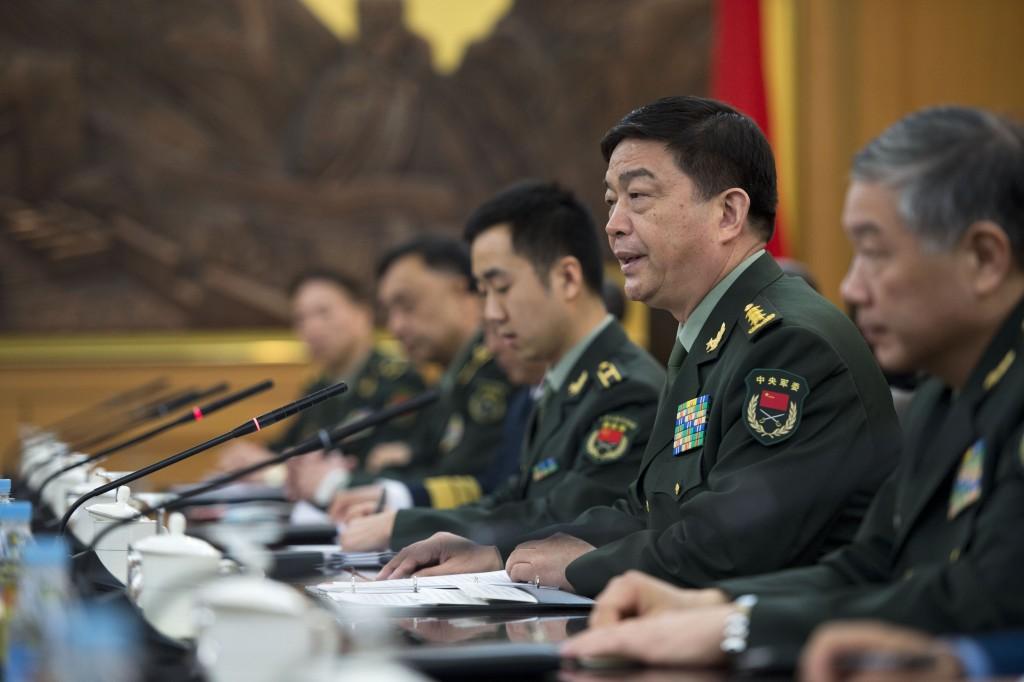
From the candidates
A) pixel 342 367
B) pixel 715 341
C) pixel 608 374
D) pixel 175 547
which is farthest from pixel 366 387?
pixel 175 547

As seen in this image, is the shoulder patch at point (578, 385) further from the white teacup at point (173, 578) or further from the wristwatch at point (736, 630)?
the wristwatch at point (736, 630)

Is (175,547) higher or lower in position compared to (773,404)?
lower

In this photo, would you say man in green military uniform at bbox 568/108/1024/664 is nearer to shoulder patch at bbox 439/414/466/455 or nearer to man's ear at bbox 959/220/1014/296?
man's ear at bbox 959/220/1014/296

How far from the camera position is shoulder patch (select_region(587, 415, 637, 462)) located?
2.74 meters

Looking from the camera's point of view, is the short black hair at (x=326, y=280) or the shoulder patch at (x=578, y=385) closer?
the shoulder patch at (x=578, y=385)

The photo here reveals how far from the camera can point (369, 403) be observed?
223 inches

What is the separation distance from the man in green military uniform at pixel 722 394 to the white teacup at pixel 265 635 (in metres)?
0.87

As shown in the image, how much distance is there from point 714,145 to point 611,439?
2.33 feet

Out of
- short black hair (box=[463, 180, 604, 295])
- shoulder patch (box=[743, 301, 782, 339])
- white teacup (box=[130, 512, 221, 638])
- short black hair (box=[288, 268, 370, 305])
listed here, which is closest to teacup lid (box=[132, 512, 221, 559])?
white teacup (box=[130, 512, 221, 638])

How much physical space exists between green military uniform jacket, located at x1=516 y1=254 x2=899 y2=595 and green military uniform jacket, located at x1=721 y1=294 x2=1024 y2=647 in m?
0.24

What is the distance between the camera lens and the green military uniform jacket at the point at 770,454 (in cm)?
196

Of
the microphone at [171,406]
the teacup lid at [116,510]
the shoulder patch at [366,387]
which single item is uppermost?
the shoulder patch at [366,387]

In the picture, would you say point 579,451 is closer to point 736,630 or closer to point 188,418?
point 188,418

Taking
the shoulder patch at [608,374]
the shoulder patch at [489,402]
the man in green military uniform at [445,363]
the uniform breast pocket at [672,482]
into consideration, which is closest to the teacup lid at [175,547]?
the uniform breast pocket at [672,482]
